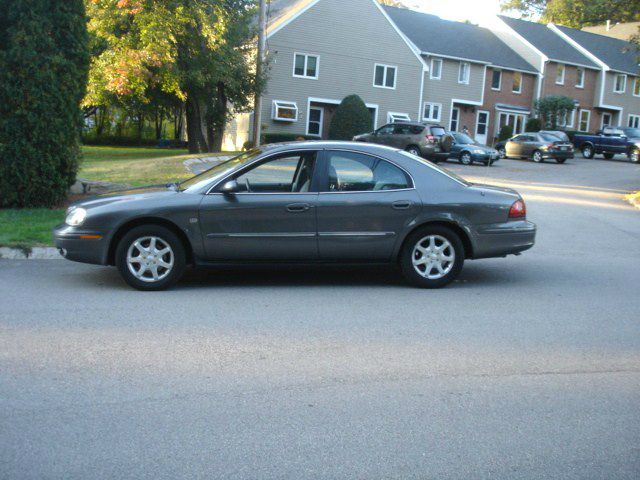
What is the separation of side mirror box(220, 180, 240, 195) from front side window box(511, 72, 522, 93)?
46688 mm

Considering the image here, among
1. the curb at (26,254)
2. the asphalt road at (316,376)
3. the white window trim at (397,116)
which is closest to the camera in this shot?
the asphalt road at (316,376)

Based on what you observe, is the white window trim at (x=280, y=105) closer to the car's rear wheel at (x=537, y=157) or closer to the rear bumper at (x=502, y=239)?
the car's rear wheel at (x=537, y=157)

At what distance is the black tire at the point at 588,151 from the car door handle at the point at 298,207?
3898 cm

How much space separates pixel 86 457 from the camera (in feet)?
13.6

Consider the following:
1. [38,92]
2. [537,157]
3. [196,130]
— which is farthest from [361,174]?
[537,157]

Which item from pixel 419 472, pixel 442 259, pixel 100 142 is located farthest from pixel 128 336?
pixel 100 142

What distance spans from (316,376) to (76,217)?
4.00 m

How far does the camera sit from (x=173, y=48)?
2767cm

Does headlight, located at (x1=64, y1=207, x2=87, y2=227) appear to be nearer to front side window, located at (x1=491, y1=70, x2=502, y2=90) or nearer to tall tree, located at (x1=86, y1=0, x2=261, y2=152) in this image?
tall tree, located at (x1=86, y1=0, x2=261, y2=152)

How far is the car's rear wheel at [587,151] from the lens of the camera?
43500mm

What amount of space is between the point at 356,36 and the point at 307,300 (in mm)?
36788

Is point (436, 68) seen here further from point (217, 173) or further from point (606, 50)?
point (217, 173)

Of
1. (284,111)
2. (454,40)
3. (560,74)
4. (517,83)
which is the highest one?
(454,40)

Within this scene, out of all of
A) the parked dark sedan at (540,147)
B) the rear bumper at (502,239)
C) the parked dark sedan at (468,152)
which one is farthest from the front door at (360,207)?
the parked dark sedan at (540,147)
